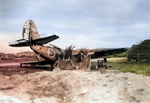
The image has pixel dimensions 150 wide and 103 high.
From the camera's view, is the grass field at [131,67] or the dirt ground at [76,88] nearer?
the dirt ground at [76,88]

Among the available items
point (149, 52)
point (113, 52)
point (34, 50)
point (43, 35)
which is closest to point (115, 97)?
point (113, 52)

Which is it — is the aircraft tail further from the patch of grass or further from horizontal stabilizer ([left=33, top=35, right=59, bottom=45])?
the patch of grass

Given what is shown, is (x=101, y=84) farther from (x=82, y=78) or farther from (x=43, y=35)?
(x=43, y=35)

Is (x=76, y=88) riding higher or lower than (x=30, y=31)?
lower

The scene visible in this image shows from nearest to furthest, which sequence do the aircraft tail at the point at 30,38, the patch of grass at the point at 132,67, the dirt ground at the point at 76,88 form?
the dirt ground at the point at 76,88
the patch of grass at the point at 132,67
the aircraft tail at the point at 30,38

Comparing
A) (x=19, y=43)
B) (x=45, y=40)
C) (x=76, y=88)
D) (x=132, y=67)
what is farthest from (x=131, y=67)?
(x=19, y=43)

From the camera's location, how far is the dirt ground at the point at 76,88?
236cm

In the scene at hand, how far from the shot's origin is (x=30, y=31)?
3.91 metres

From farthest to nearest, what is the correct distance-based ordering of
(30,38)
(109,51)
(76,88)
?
(30,38), (109,51), (76,88)

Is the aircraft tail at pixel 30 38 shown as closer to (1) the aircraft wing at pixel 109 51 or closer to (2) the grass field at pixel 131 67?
(1) the aircraft wing at pixel 109 51

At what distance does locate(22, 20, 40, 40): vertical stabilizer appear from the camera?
3.46 metres

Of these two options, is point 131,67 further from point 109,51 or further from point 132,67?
point 109,51

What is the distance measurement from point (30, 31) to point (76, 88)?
2057 mm

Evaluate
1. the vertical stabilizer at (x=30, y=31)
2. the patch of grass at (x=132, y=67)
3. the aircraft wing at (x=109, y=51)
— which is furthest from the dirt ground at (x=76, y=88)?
the vertical stabilizer at (x=30, y=31)
